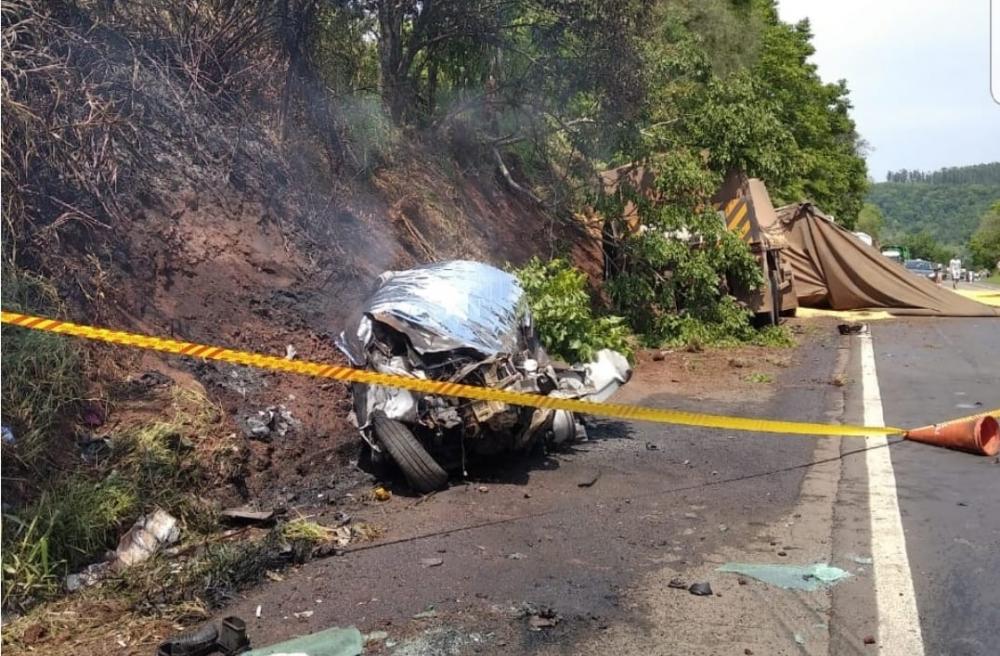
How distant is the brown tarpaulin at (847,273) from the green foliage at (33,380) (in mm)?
16486

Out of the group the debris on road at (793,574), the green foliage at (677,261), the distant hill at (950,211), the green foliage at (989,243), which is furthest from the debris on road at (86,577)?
the distant hill at (950,211)

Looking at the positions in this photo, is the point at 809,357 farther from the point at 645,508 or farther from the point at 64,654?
the point at 64,654

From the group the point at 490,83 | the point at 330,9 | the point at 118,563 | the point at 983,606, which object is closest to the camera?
the point at 983,606

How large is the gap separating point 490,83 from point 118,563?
9.63 meters

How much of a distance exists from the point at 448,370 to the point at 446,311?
0.49 meters

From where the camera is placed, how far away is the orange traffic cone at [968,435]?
7164mm

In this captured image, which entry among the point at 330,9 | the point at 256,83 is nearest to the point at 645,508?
the point at 256,83

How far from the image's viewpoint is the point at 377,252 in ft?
31.4

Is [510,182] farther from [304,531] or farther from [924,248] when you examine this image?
[924,248]

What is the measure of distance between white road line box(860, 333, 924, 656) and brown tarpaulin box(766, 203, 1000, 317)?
12578 mm

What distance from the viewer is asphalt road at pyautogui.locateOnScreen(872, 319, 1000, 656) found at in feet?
13.4

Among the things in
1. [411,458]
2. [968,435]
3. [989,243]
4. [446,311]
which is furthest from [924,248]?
[411,458]

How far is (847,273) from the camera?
19688mm

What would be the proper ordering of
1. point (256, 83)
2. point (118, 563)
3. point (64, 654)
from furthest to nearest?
point (256, 83), point (118, 563), point (64, 654)
